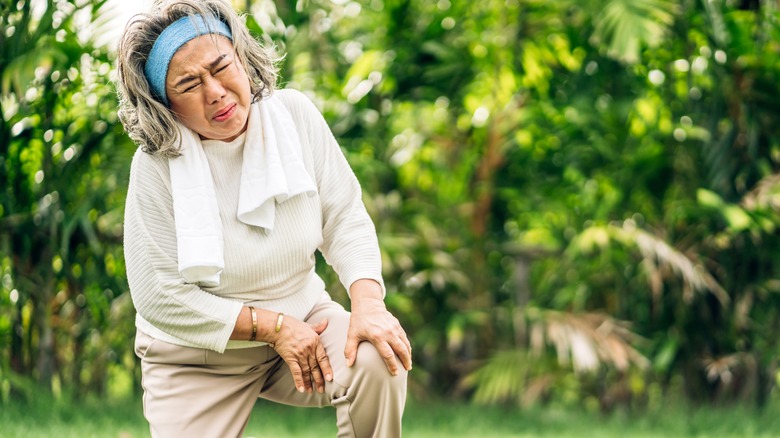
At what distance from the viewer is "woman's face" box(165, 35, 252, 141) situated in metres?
2.07

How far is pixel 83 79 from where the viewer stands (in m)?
3.86

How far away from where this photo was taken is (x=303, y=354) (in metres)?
2.17

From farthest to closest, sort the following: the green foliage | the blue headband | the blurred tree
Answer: the green foliage → the blurred tree → the blue headband

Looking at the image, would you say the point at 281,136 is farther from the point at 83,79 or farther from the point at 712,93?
the point at 712,93

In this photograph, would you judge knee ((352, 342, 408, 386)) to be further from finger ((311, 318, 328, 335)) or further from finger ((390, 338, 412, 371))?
finger ((311, 318, 328, 335))

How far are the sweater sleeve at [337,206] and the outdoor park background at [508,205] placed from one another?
1.49 m

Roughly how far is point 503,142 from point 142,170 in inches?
112

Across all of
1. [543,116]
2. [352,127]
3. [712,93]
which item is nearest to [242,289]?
[352,127]

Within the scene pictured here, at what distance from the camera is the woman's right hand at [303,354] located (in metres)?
2.16

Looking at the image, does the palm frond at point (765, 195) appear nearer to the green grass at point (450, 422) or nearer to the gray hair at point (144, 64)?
the green grass at point (450, 422)

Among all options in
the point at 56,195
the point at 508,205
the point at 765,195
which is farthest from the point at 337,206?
the point at 508,205

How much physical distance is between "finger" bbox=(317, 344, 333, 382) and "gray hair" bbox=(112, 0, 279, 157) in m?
0.56

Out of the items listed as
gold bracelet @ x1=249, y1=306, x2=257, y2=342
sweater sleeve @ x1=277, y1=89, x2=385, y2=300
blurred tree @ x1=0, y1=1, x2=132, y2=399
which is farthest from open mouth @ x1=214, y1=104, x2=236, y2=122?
blurred tree @ x1=0, y1=1, x2=132, y2=399

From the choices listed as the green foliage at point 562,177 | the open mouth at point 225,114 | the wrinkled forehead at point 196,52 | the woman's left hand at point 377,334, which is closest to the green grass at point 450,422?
the green foliage at point 562,177
